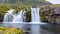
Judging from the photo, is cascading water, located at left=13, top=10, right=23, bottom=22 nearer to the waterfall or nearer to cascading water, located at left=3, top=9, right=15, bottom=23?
the waterfall

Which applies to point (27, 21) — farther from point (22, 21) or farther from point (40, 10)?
point (40, 10)

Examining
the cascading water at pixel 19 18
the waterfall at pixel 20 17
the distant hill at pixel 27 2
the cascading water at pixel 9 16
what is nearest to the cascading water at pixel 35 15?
the waterfall at pixel 20 17

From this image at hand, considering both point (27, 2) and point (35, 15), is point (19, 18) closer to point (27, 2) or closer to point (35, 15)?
point (35, 15)

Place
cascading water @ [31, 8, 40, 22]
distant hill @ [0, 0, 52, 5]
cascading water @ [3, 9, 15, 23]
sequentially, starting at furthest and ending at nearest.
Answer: distant hill @ [0, 0, 52, 5] → cascading water @ [31, 8, 40, 22] → cascading water @ [3, 9, 15, 23]

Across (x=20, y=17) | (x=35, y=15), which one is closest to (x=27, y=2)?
(x=35, y=15)

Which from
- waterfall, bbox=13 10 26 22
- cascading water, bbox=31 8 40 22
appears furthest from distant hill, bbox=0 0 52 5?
waterfall, bbox=13 10 26 22

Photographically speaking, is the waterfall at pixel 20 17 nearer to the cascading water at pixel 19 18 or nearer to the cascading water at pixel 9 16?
the cascading water at pixel 19 18

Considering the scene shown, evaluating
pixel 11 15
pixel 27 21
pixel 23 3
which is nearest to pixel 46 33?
pixel 27 21

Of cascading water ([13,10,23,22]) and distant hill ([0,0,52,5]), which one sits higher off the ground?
distant hill ([0,0,52,5])

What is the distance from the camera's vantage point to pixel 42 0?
2373 cm

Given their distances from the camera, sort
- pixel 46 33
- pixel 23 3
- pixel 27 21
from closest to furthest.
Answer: pixel 46 33
pixel 27 21
pixel 23 3

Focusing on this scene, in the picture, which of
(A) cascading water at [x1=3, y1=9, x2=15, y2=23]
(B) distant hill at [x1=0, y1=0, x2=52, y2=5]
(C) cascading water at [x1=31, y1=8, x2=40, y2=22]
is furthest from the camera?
(B) distant hill at [x1=0, y1=0, x2=52, y2=5]

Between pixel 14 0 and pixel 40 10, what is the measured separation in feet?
21.1

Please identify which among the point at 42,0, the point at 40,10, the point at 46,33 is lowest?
the point at 46,33
